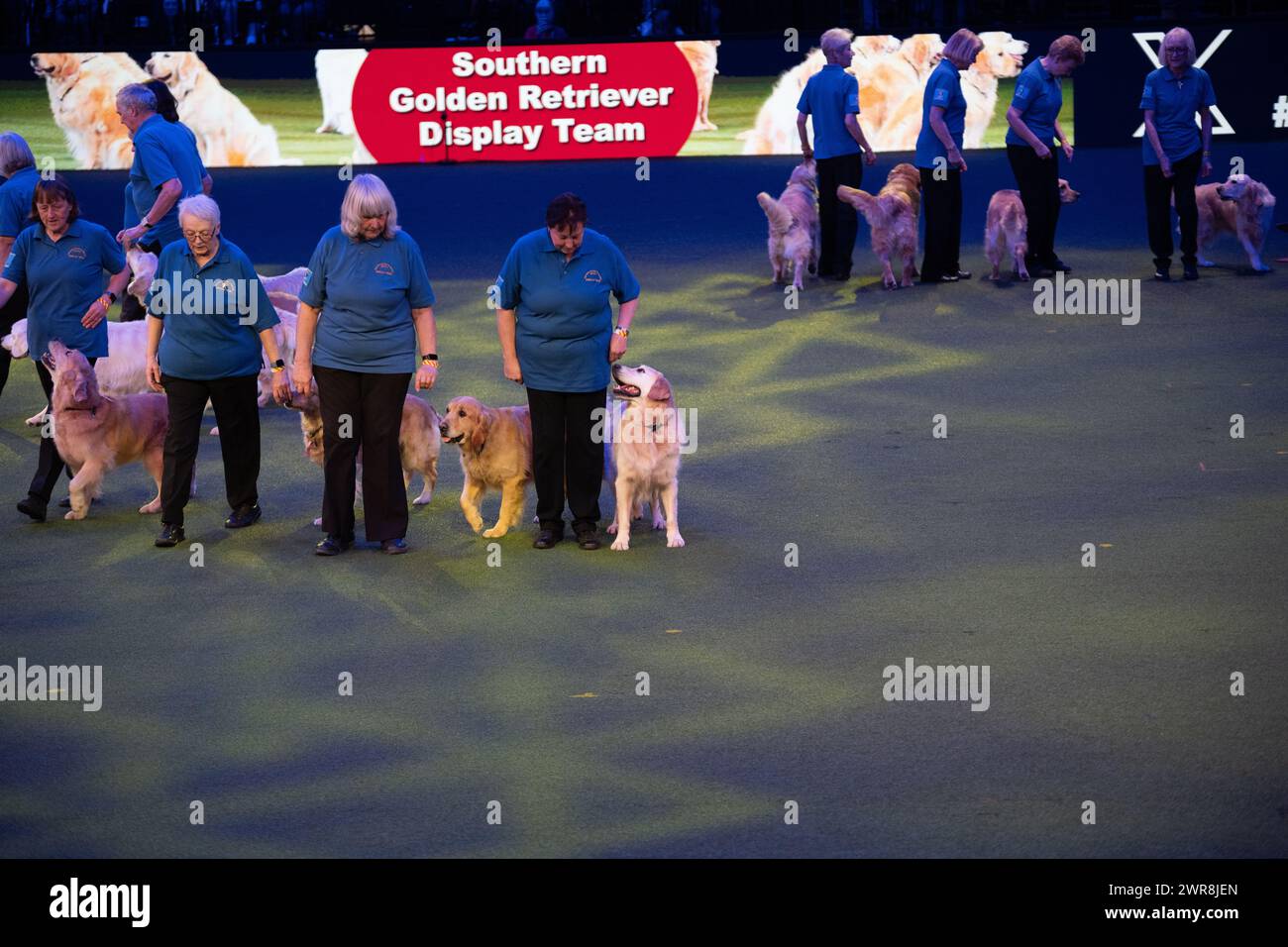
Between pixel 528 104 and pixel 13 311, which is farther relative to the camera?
pixel 528 104

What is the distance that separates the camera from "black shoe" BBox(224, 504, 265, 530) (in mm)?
8977

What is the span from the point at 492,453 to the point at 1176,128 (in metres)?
8.10

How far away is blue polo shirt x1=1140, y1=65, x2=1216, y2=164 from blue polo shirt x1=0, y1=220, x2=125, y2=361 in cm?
886

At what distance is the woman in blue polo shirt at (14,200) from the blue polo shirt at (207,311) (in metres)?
1.95

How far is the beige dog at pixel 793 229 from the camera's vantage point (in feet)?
48.3

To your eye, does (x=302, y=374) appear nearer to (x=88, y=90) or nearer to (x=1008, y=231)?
(x=1008, y=231)

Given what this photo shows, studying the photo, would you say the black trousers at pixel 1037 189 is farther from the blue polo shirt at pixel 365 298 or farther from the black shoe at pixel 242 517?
the black shoe at pixel 242 517

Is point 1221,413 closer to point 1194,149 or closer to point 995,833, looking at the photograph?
point 1194,149

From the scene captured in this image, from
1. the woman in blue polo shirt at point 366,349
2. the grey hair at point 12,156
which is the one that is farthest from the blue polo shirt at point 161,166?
the woman in blue polo shirt at point 366,349

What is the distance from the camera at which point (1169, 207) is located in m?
14.5

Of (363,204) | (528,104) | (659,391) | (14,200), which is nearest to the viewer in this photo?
(363,204)

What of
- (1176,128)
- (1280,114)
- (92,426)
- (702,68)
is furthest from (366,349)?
(1280,114)

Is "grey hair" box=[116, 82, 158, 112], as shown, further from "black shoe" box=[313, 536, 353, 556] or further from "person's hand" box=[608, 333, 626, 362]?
"person's hand" box=[608, 333, 626, 362]

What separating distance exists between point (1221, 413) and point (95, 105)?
18110 mm
